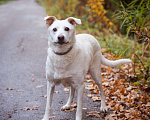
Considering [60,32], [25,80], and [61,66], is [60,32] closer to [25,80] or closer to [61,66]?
[61,66]

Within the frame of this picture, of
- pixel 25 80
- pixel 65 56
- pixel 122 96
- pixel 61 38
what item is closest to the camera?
pixel 61 38

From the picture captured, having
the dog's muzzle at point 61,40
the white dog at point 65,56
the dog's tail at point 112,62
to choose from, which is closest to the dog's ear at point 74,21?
the white dog at point 65,56

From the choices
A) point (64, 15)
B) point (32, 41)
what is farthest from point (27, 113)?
point (64, 15)

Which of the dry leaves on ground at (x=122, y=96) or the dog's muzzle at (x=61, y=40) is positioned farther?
the dry leaves on ground at (x=122, y=96)

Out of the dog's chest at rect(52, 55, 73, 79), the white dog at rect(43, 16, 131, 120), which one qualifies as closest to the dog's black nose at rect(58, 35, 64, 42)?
the white dog at rect(43, 16, 131, 120)

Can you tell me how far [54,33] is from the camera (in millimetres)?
3320

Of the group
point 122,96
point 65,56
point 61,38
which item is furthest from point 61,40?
point 122,96

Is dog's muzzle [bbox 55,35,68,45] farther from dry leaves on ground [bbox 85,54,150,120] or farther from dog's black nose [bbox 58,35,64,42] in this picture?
dry leaves on ground [bbox 85,54,150,120]

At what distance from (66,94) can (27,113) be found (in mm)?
1225

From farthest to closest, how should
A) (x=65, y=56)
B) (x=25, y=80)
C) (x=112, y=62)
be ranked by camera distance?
(x=25, y=80) < (x=112, y=62) < (x=65, y=56)

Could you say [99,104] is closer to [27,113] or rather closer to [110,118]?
[110,118]

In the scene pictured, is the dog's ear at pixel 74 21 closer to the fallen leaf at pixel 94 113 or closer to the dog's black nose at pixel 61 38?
the dog's black nose at pixel 61 38

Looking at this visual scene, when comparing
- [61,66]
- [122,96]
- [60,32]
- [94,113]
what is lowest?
[94,113]

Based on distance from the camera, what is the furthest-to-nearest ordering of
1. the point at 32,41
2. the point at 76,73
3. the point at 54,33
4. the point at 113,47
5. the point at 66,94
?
the point at 32,41
the point at 113,47
the point at 66,94
the point at 76,73
the point at 54,33
